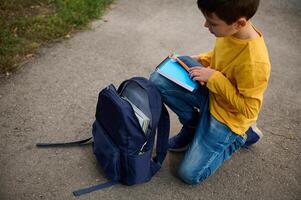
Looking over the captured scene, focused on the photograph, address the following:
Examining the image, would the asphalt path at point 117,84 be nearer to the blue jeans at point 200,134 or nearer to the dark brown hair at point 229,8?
the blue jeans at point 200,134

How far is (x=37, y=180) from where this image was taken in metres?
2.15

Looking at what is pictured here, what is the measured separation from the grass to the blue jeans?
1.50m

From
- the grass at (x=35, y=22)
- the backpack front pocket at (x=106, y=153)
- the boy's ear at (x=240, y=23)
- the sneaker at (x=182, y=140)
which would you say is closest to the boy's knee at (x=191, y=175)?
the sneaker at (x=182, y=140)

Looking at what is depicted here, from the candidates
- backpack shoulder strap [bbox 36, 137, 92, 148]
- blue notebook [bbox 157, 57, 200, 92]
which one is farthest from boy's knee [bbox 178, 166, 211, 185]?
backpack shoulder strap [bbox 36, 137, 92, 148]

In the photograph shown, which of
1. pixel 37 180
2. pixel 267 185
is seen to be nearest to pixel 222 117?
pixel 267 185

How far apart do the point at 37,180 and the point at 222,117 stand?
112 centimetres

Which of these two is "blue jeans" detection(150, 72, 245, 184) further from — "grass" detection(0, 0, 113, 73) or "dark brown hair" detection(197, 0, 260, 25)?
"grass" detection(0, 0, 113, 73)

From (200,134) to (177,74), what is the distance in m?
0.37

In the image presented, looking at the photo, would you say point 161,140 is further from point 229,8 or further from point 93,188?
point 229,8

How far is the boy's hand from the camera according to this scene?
1.89 m

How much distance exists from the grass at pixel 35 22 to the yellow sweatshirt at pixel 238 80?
5.85ft

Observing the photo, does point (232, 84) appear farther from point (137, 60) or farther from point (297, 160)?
point (137, 60)

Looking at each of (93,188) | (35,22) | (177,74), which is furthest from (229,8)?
(35,22)

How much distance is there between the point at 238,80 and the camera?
1.82 m
